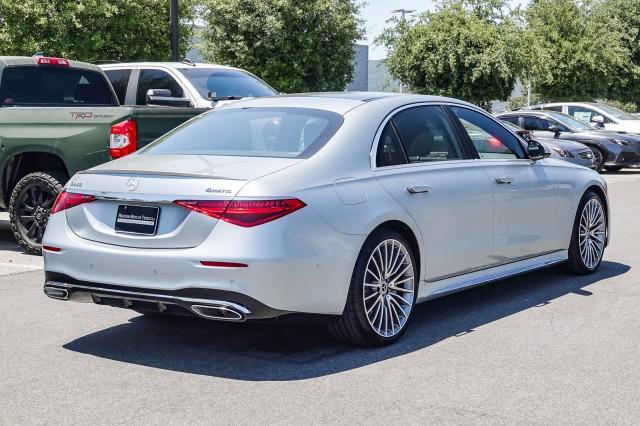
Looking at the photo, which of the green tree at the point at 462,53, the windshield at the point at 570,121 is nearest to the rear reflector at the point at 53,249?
the windshield at the point at 570,121

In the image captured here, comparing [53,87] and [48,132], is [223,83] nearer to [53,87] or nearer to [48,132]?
[53,87]

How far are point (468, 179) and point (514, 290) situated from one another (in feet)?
5.14

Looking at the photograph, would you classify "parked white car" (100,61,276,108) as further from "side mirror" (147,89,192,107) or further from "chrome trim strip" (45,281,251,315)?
"chrome trim strip" (45,281,251,315)

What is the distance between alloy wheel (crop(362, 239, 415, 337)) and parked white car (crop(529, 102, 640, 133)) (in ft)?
63.8

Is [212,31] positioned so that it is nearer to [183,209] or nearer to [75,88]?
[75,88]

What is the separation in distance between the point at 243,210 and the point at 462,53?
81.7 ft

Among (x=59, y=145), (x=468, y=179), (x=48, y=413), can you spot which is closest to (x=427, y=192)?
(x=468, y=179)

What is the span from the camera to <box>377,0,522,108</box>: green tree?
96.0 feet

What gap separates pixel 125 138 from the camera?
9266mm

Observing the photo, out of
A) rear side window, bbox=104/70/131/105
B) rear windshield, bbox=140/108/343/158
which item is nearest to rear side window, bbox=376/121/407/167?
rear windshield, bbox=140/108/343/158

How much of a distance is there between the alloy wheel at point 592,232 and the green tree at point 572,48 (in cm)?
2545

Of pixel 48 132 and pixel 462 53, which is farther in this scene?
pixel 462 53

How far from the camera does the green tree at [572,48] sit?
34625 millimetres

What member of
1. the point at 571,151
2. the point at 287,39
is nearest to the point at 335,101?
the point at 571,151
